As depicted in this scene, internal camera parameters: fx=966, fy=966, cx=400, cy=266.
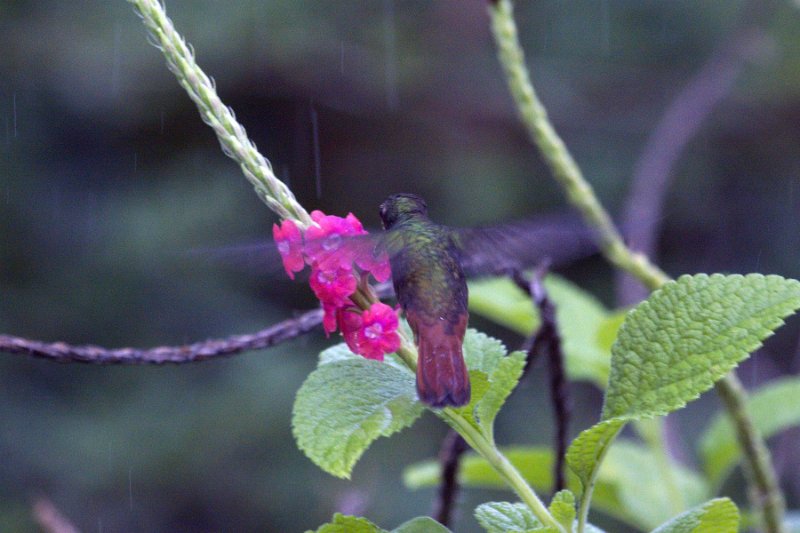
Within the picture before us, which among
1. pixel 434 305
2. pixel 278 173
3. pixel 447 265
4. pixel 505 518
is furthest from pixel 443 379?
pixel 278 173

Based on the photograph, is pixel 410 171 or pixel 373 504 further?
pixel 410 171

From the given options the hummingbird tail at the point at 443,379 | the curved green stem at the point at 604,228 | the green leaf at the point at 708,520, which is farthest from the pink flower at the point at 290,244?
the curved green stem at the point at 604,228

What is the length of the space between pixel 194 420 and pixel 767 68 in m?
3.85

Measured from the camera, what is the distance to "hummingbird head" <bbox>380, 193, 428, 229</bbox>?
1.33 metres

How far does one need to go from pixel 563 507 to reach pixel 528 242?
0.33 meters

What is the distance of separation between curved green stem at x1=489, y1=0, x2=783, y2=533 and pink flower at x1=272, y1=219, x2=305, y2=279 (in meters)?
0.55

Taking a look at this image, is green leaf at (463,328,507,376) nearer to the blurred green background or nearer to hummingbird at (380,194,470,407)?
hummingbird at (380,194,470,407)

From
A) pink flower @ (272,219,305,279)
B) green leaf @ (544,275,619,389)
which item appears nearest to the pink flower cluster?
pink flower @ (272,219,305,279)

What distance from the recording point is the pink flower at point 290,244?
0.81 metres

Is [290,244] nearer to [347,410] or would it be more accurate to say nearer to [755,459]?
[347,410]

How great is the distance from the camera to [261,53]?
5551 millimetres

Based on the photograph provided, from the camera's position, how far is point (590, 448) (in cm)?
84

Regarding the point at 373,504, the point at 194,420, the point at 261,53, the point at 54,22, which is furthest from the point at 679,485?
the point at 54,22

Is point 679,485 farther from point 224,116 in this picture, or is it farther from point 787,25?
point 787,25
